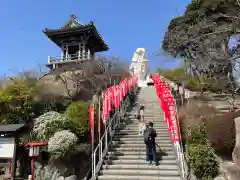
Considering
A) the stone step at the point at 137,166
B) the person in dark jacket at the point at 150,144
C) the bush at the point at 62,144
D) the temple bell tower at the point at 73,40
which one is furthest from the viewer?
the temple bell tower at the point at 73,40

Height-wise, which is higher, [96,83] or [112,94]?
[96,83]

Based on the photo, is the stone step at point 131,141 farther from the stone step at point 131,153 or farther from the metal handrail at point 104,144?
the stone step at point 131,153

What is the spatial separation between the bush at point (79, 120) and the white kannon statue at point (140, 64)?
756 inches

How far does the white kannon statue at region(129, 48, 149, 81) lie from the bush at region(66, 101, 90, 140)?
1919 cm

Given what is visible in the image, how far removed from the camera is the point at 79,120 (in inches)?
405

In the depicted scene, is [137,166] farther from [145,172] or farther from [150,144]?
[150,144]

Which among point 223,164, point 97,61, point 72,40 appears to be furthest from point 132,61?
point 223,164

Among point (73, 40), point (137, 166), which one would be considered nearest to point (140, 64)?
point (73, 40)

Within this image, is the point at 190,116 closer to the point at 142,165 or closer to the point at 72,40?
the point at 142,165

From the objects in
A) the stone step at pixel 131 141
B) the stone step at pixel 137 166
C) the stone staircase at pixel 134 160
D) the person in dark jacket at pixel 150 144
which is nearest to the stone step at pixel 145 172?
the stone staircase at pixel 134 160

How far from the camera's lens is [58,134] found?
9.07 m

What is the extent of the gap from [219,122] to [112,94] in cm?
548

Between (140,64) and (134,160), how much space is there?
22703 mm

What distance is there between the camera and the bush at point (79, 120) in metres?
10.0
